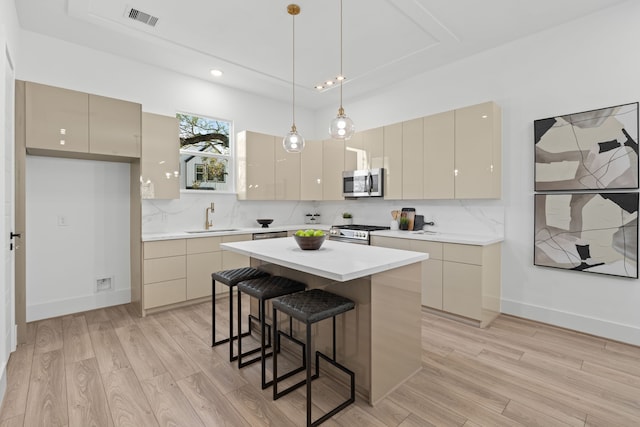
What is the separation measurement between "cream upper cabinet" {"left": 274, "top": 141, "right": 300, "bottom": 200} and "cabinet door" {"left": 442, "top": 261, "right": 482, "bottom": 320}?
2.69 m

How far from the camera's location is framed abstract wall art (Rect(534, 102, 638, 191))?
2.79m

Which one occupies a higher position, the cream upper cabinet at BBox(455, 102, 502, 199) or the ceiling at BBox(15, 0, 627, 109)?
the ceiling at BBox(15, 0, 627, 109)

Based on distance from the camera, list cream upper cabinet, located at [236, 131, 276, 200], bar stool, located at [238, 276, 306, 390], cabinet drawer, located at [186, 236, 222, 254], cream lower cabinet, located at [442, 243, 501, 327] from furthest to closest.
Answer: cream upper cabinet, located at [236, 131, 276, 200] < cabinet drawer, located at [186, 236, 222, 254] < cream lower cabinet, located at [442, 243, 501, 327] < bar stool, located at [238, 276, 306, 390]

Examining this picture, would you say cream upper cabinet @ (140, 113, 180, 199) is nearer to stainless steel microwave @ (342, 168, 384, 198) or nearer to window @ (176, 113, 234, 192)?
window @ (176, 113, 234, 192)

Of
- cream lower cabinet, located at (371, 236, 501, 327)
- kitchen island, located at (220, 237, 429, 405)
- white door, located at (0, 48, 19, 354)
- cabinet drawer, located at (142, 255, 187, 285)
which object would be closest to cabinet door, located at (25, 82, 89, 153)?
white door, located at (0, 48, 19, 354)

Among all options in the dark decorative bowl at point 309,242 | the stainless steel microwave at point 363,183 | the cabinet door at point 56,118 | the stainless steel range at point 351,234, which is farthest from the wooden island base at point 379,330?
the cabinet door at point 56,118

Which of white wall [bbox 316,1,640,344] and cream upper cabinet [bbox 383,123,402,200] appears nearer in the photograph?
white wall [bbox 316,1,640,344]

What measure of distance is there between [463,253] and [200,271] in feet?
10.1

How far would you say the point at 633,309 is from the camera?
2.82 metres

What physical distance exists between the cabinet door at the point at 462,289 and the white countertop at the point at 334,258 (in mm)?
1257

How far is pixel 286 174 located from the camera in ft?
17.0

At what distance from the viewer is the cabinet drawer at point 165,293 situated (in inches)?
141

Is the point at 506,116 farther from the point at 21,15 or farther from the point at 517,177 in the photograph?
the point at 21,15

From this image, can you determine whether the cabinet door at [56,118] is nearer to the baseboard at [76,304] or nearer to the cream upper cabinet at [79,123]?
the cream upper cabinet at [79,123]
